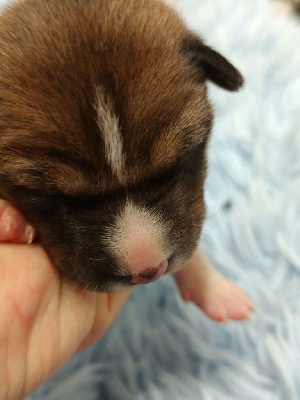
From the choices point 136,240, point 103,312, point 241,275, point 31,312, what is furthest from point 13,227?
point 241,275

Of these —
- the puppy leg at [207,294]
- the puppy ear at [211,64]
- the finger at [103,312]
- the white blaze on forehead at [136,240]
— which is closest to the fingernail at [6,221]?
the white blaze on forehead at [136,240]

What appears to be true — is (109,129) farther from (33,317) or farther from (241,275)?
(241,275)

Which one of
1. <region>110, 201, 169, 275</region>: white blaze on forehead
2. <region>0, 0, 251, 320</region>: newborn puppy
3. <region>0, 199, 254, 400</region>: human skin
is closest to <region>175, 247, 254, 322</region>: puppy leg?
<region>0, 199, 254, 400</region>: human skin

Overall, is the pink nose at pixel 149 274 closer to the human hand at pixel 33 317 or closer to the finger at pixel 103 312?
the human hand at pixel 33 317

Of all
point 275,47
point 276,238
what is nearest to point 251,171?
point 276,238

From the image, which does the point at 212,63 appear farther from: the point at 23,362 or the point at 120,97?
the point at 23,362
